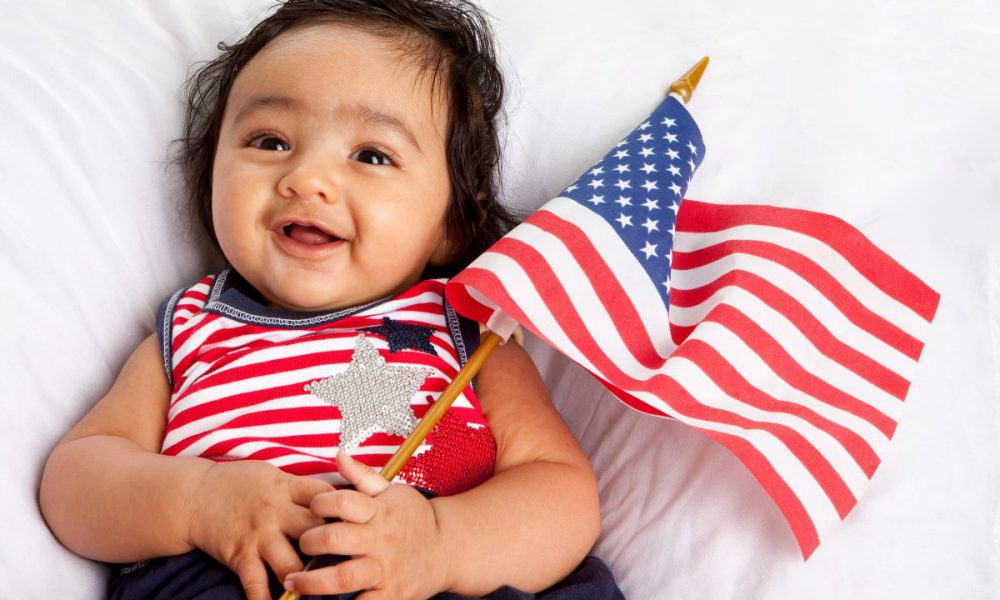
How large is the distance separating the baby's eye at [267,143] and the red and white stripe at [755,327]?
317 millimetres

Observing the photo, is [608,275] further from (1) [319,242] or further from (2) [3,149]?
(2) [3,149]

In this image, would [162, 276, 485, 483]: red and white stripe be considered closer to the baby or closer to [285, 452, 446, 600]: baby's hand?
the baby

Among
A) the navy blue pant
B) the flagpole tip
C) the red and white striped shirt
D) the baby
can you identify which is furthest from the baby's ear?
the navy blue pant

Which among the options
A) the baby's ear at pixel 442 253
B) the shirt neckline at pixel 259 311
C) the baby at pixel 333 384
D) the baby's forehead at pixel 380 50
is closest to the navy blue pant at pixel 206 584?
the baby at pixel 333 384

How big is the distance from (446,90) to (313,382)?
1.55 ft

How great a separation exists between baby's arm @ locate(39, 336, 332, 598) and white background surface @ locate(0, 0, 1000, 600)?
0.05 meters

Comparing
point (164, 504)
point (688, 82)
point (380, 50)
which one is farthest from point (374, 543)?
point (688, 82)

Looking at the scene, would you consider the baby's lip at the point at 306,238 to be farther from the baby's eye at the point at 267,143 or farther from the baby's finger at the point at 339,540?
the baby's finger at the point at 339,540

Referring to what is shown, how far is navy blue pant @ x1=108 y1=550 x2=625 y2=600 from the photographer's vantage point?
38.3 inches

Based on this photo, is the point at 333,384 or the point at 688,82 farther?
the point at 688,82

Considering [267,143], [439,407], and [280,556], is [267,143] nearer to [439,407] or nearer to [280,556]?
[439,407]

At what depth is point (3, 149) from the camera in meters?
1.23

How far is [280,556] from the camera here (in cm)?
94

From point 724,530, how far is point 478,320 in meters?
0.40
